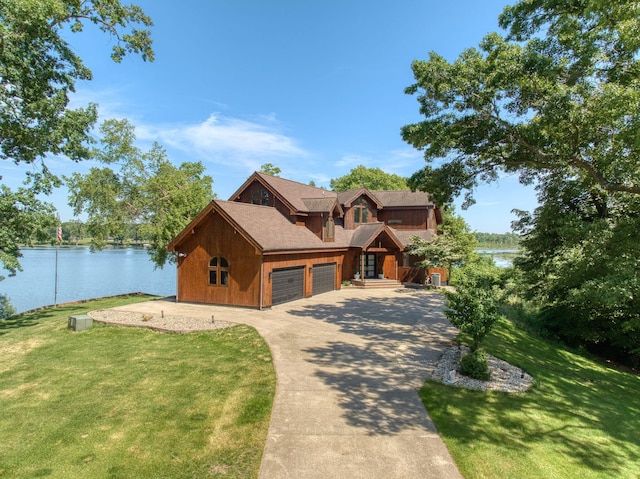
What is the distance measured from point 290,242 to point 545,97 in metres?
13.1

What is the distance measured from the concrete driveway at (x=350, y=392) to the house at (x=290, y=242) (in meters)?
1.96

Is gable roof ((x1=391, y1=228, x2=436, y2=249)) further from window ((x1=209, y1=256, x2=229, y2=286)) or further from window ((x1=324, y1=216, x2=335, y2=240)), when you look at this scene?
window ((x1=209, y1=256, x2=229, y2=286))

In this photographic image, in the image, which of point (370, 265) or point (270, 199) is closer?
point (270, 199)

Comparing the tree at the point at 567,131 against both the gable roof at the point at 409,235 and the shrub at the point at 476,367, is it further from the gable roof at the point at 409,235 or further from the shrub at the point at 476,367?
the gable roof at the point at 409,235

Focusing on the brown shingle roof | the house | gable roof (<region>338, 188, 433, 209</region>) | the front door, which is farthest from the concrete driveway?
gable roof (<region>338, 188, 433, 209</region>)

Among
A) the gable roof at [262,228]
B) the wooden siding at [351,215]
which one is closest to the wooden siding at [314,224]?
the gable roof at [262,228]

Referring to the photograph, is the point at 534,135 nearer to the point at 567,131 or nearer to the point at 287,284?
the point at 567,131

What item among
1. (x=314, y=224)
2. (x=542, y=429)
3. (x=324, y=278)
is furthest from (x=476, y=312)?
(x=314, y=224)

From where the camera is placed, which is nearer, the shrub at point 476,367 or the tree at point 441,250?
the shrub at point 476,367

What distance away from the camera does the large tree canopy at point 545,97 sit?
948 centimetres

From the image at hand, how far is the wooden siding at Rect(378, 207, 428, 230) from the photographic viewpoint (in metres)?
29.7

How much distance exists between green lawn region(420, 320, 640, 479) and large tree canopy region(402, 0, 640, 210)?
6324mm

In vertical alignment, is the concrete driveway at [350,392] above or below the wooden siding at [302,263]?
below

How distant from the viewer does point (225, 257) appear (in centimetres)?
1741
